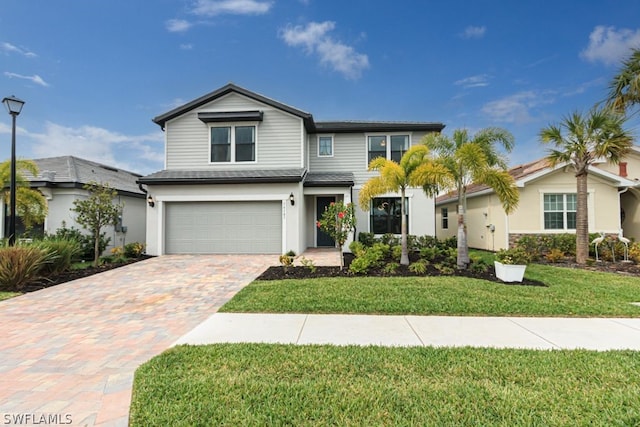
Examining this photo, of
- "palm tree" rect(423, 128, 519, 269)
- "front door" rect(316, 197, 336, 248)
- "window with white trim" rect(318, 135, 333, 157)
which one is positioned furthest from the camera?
"window with white trim" rect(318, 135, 333, 157)

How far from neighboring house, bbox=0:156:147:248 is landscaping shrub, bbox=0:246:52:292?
17.8 feet

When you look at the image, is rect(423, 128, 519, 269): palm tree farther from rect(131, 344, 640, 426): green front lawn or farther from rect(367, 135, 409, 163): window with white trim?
rect(131, 344, 640, 426): green front lawn

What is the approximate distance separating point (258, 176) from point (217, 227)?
296 cm

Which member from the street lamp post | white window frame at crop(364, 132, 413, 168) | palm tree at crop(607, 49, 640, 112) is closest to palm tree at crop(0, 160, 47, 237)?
the street lamp post

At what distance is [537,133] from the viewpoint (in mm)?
10992

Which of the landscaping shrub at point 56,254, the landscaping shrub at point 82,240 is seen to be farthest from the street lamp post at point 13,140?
the landscaping shrub at point 82,240

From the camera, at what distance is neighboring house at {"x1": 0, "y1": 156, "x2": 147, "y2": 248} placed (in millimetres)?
12594

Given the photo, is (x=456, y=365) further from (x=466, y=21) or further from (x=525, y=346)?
(x=466, y=21)

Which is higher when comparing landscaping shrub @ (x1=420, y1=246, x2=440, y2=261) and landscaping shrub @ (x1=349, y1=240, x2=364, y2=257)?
landscaping shrub @ (x1=349, y1=240, x2=364, y2=257)

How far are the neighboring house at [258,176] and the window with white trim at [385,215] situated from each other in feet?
0.16

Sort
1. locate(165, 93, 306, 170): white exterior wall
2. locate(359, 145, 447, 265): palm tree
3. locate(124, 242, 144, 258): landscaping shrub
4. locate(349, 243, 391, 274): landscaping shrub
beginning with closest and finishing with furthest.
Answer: locate(349, 243, 391, 274): landscaping shrub → locate(359, 145, 447, 265): palm tree → locate(124, 242, 144, 258): landscaping shrub → locate(165, 93, 306, 170): white exterior wall

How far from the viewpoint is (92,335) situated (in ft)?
14.5

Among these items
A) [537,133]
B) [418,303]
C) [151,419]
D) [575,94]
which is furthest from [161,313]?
[575,94]

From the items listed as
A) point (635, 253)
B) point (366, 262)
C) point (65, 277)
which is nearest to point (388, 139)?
point (366, 262)
